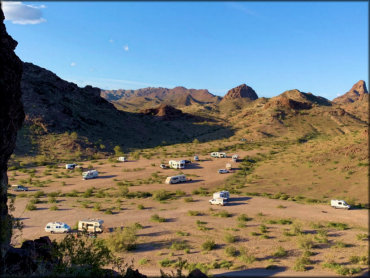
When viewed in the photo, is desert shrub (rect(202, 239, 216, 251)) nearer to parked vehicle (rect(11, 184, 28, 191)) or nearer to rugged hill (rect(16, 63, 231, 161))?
parked vehicle (rect(11, 184, 28, 191))

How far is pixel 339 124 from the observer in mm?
90812

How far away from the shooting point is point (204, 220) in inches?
964

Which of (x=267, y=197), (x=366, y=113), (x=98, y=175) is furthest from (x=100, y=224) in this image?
(x=366, y=113)

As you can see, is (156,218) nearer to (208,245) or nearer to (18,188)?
(208,245)

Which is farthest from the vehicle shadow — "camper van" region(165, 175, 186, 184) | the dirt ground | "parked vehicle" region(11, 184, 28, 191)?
"parked vehicle" region(11, 184, 28, 191)

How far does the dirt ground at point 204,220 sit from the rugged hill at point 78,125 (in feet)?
86.6

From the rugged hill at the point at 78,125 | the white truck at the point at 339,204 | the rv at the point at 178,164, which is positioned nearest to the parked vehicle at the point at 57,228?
the white truck at the point at 339,204

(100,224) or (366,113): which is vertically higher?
(366,113)

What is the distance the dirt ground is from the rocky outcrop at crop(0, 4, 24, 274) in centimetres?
175

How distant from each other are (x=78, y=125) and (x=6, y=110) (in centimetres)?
6599

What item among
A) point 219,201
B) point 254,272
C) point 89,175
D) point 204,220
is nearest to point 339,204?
point 219,201

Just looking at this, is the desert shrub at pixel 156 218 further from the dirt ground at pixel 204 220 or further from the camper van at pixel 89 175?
the camper van at pixel 89 175

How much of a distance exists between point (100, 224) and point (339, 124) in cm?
9253

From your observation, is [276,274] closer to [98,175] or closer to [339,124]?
[98,175]
